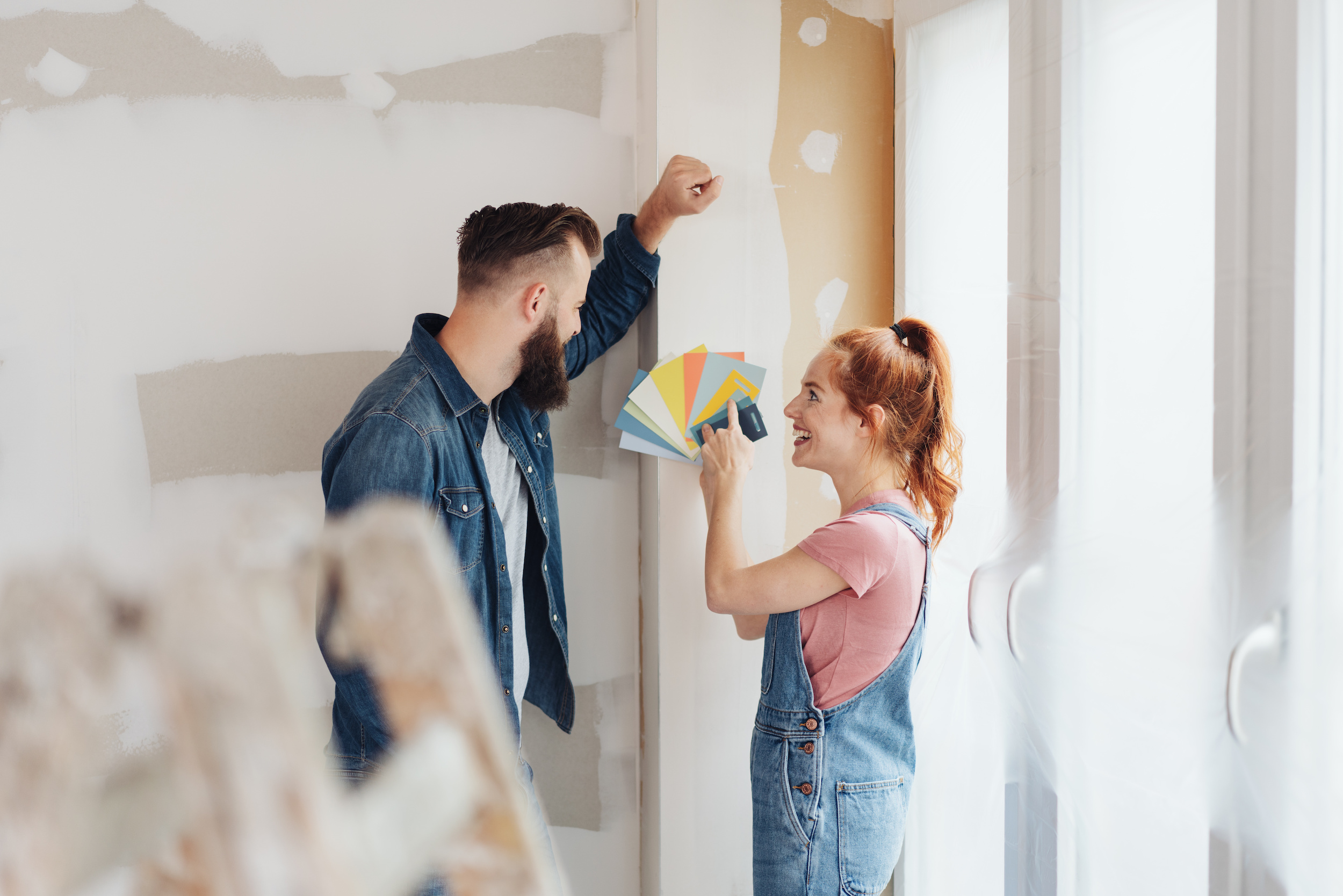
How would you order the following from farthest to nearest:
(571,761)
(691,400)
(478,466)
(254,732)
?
1. (571,761)
2. (691,400)
3. (478,466)
4. (254,732)

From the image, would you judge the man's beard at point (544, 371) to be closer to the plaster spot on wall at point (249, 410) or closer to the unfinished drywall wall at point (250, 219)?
the unfinished drywall wall at point (250, 219)

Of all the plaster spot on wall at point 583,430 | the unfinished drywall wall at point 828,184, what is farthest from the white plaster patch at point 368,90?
the unfinished drywall wall at point 828,184

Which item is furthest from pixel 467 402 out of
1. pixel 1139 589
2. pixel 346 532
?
pixel 346 532

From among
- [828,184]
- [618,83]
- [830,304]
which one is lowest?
[830,304]

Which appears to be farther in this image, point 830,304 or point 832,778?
point 830,304

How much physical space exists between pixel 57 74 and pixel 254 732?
1760mm

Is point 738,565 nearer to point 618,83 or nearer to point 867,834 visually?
point 867,834

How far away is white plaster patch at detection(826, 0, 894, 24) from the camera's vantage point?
67.3 inches

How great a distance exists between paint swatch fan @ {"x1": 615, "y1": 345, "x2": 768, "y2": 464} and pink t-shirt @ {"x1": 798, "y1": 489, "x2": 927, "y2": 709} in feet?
1.30

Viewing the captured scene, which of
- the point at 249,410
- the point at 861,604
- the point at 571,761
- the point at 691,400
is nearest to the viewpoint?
the point at 861,604

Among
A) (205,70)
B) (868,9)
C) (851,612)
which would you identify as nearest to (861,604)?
(851,612)

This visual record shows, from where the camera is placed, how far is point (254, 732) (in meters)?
0.18

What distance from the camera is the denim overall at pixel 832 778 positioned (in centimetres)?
131

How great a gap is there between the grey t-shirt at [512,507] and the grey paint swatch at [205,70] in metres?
0.68
